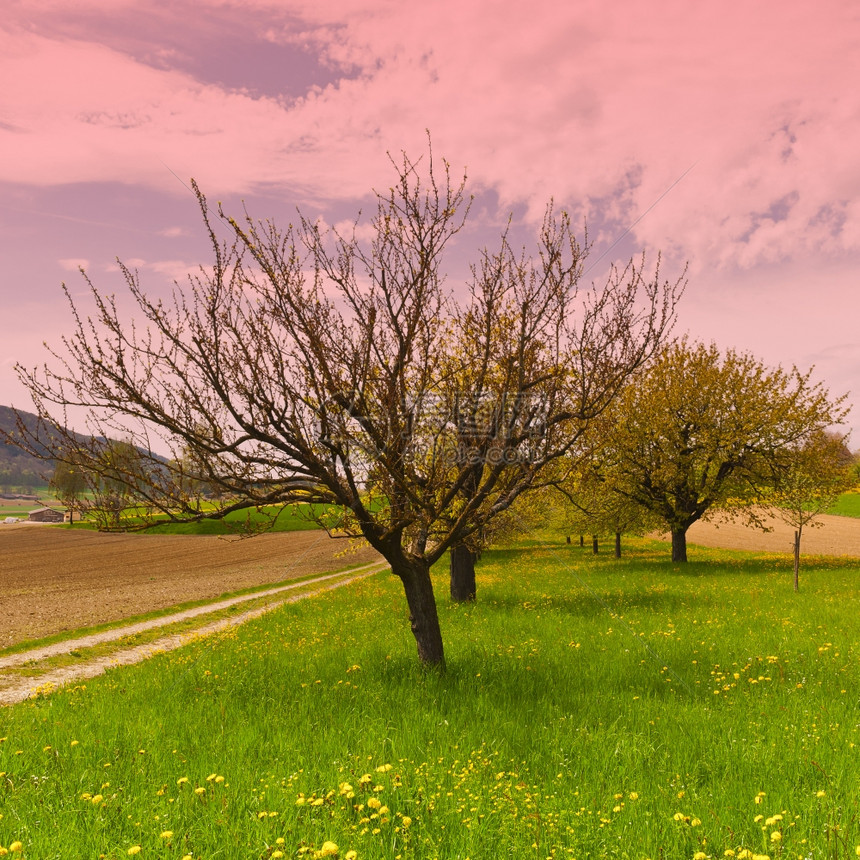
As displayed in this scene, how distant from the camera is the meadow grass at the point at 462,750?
4684 mm

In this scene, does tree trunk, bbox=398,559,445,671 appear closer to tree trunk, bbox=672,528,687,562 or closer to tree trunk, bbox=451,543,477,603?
tree trunk, bbox=451,543,477,603

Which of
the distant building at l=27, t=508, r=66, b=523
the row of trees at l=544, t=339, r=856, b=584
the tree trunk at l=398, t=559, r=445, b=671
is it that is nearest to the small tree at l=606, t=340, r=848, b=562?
the row of trees at l=544, t=339, r=856, b=584

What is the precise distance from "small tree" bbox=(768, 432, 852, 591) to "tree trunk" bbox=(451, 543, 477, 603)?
1402cm

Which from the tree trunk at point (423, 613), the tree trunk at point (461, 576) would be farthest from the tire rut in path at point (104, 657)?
the tree trunk at point (461, 576)

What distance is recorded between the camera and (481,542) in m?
18.8

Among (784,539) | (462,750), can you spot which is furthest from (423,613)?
(784,539)

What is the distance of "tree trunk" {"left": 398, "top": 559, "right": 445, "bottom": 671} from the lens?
9.66 metres

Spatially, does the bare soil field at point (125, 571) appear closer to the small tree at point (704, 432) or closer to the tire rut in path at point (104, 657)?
the tire rut in path at point (104, 657)

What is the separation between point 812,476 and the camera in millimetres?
25109

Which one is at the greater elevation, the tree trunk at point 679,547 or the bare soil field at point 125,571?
the tree trunk at point 679,547

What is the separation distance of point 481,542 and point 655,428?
12.6 meters

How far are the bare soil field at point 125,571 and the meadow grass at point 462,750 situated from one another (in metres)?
2.85

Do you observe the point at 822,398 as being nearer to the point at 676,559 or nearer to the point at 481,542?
the point at 676,559

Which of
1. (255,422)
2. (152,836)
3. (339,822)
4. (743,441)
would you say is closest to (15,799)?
(152,836)
